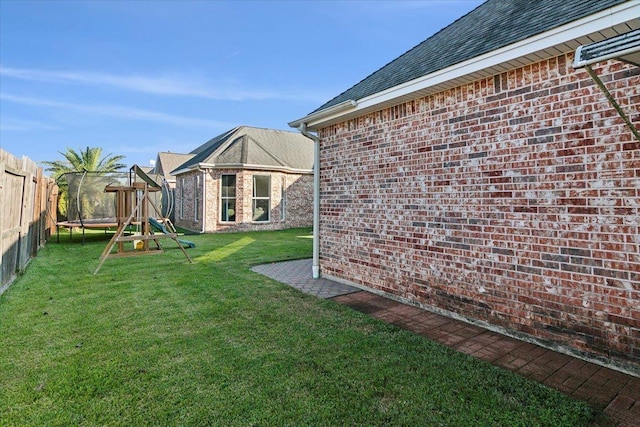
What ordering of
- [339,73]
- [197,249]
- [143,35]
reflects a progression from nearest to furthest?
[197,249]
[143,35]
[339,73]

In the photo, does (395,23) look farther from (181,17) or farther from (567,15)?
(567,15)

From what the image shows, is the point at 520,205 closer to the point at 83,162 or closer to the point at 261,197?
the point at 261,197

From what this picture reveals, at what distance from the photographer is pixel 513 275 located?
3.56 metres

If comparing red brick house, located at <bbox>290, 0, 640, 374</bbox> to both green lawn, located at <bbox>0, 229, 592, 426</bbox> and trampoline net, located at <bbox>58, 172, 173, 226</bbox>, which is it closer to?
green lawn, located at <bbox>0, 229, 592, 426</bbox>

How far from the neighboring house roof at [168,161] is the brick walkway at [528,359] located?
75.5ft

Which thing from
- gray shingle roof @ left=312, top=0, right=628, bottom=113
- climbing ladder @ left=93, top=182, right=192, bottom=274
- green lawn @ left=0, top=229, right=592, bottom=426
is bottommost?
green lawn @ left=0, top=229, right=592, bottom=426

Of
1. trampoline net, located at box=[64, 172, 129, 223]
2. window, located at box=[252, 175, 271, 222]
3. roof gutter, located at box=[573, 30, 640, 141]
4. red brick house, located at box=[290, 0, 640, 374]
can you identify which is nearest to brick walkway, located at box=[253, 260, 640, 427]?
red brick house, located at box=[290, 0, 640, 374]

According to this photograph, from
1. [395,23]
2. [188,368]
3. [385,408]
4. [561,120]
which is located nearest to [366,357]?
[385,408]

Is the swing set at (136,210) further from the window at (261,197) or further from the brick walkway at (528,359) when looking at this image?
the window at (261,197)

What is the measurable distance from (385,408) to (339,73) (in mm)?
16929

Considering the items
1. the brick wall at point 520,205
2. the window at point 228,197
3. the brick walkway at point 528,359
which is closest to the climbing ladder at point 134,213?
the brick walkway at point 528,359

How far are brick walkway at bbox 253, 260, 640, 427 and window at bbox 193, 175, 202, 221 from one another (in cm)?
1206

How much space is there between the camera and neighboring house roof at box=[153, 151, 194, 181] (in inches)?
969

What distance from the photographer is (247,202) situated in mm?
15570
